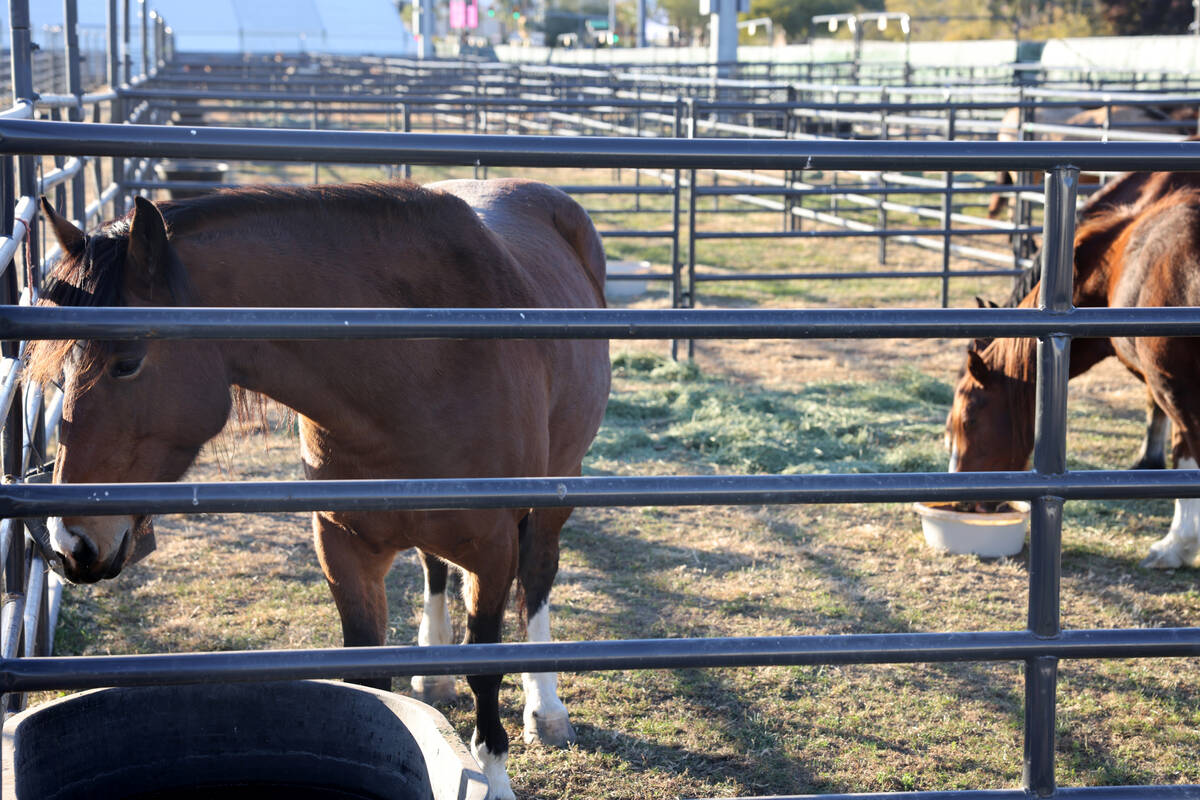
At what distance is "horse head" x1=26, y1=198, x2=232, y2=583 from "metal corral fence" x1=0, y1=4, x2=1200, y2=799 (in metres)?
0.49

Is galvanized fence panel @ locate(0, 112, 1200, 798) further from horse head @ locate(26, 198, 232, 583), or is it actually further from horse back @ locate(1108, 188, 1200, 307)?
horse back @ locate(1108, 188, 1200, 307)

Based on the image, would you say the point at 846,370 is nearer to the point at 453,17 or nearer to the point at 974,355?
the point at 974,355

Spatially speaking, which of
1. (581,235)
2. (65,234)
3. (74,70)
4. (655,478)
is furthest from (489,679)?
(74,70)

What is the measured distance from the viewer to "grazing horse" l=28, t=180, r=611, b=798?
1.96 meters

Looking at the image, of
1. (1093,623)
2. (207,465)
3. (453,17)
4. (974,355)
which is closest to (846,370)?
(974,355)

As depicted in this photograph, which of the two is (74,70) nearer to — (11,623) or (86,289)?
(11,623)

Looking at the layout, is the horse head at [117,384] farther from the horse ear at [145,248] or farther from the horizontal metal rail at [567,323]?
the horizontal metal rail at [567,323]

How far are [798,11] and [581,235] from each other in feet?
168

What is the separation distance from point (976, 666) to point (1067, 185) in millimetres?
2403

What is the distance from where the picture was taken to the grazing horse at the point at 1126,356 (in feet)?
13.5

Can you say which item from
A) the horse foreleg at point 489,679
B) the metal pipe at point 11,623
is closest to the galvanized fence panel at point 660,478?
the horse foreleg at point 489,679

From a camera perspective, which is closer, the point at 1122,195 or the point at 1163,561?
the point at 1163,561

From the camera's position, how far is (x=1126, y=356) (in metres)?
4.50

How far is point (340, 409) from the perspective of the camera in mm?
2348
